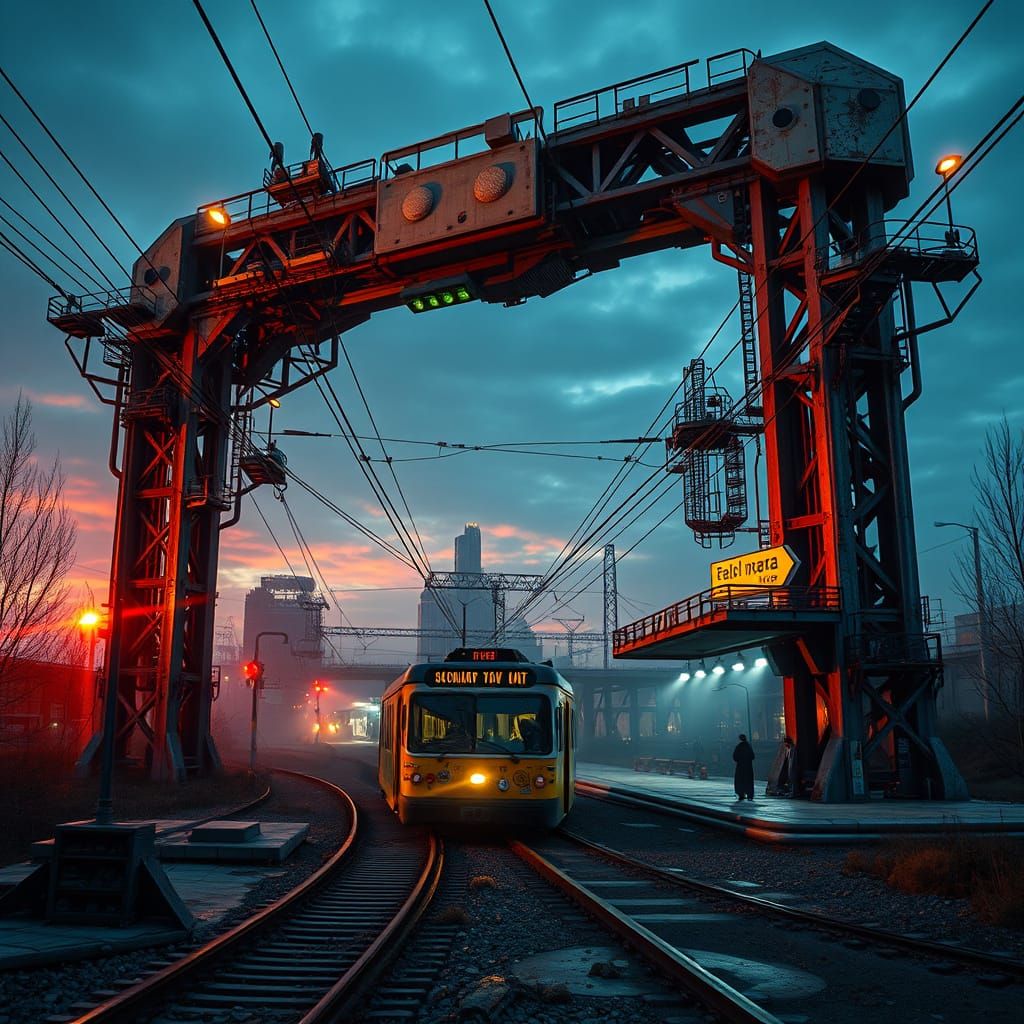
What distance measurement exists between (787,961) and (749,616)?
51.7 feet

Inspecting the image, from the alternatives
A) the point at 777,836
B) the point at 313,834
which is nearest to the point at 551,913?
the point at 777,836

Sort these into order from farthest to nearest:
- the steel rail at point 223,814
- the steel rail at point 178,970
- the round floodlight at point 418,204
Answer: the round floodlight at point 418,204 < the steel rail at point 223,814 < the steel rail at point 178,970

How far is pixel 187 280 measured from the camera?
32.8 metres

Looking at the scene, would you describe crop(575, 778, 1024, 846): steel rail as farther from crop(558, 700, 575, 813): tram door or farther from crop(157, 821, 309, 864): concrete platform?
crop(157, 821, 309, 864): concrete platform

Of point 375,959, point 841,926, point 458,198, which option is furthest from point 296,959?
point 458,198

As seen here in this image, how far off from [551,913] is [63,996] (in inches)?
199

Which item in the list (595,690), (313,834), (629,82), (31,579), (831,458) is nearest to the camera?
(313,834)

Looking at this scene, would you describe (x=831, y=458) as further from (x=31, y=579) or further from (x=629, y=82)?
(x=31, y=579)

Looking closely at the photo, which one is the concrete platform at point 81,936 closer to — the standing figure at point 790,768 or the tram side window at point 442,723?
the tram side window at point 442,723

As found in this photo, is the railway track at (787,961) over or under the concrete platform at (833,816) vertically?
over

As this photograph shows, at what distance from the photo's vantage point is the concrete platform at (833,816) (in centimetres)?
1666

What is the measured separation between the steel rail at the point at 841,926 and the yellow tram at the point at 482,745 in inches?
95.4

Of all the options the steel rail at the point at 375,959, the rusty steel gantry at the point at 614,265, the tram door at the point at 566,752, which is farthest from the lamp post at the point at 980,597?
the steel rail at the point at 375,959

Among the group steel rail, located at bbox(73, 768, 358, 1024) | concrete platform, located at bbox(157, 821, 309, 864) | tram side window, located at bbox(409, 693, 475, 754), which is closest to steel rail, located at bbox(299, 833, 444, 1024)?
steel rail, located at bbox(73, 768, 358, 1024)
